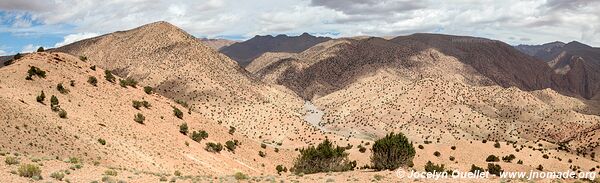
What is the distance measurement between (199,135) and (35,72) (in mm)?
18024

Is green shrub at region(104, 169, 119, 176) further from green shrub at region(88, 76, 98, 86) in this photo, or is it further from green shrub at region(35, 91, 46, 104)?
green shrub at region(88, 76, 98, 86)

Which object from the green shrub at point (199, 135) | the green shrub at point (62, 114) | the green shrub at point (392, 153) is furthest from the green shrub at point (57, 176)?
the green shrub at point (199, 135)

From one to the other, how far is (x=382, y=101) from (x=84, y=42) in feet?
315

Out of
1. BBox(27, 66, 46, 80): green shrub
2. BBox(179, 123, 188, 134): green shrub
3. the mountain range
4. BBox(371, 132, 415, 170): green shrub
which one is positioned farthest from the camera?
BBox(179, 123, 188, 134): green shrub

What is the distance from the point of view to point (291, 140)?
84688 mm

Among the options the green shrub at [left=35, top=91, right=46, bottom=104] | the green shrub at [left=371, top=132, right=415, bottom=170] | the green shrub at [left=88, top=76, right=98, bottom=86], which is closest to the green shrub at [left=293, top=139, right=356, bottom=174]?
the green shrub at [left=371, top=132, right=415, bottom=170]

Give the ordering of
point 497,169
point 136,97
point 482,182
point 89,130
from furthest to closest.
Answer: point 136,97 → point 497,169 → point 89,130 → point 482,182

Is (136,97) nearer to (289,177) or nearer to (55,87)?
(55,87)

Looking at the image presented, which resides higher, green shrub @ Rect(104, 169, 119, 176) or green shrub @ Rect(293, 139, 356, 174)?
green shrub @ Rect(104, 169, 119, 176)

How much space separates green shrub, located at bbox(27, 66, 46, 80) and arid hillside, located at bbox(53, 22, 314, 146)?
127 feet

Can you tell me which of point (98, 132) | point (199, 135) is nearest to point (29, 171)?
point (98, 132)

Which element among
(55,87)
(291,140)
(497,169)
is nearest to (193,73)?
(291,140)

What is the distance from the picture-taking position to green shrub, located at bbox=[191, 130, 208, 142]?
53.2m

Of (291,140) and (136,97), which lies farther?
(291,140)
